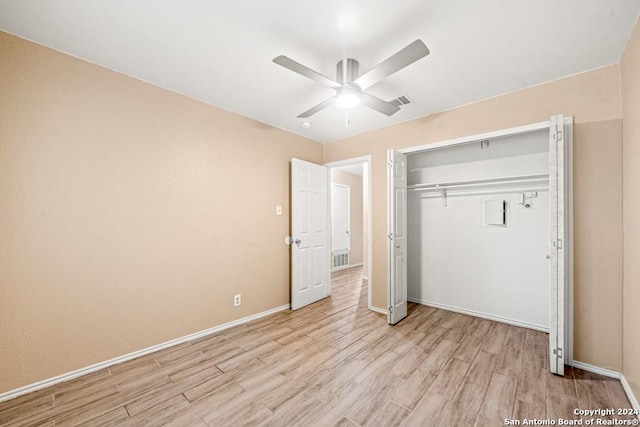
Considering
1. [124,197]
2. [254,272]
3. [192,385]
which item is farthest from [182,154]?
[192,385]

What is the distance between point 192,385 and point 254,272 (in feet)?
4.92

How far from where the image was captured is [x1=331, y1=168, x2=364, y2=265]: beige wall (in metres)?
6.96

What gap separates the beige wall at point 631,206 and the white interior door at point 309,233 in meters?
3.23

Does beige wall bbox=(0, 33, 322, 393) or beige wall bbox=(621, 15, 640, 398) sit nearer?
beige wall bbox=(621, 15, 640, 398)

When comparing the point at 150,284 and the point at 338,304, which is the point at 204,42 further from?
the point at 338,304

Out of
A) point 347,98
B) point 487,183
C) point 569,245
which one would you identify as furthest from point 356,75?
point 569,245

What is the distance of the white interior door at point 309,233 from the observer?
150 inches

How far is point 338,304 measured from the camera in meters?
4.02

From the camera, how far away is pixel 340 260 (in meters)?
6.66

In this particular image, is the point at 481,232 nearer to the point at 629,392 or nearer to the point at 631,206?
the point at 631,206

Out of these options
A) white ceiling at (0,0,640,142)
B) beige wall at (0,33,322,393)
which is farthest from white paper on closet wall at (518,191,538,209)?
beige wall at (0,33,322,393)

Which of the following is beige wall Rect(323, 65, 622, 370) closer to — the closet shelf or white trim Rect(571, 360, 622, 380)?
white trim Rect(571, 360, 622, 380)

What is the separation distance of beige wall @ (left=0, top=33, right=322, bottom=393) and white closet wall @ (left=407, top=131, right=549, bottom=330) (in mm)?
2567

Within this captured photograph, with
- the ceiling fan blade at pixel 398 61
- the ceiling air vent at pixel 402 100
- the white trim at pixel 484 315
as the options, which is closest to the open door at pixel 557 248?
the white trim at pixel 484 315
